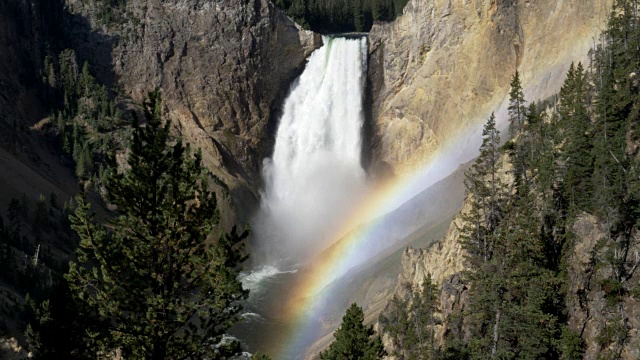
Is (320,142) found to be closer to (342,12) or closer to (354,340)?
(342,12)

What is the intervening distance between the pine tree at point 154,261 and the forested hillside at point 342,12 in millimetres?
87996

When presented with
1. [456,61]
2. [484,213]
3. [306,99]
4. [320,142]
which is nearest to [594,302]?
[484,213]

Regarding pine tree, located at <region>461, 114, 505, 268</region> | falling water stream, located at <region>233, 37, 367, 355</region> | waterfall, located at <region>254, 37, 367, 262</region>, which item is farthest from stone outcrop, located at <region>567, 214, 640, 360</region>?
waterfall, located at <region>254, 37, 367, 262</region>

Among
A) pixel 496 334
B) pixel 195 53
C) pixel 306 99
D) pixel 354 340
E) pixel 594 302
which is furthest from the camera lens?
pixel 306 99

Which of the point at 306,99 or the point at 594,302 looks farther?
the point at 306,99

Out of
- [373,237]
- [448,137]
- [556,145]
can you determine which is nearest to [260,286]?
[373,237]

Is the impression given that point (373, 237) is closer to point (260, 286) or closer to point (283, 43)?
point (260, 286)

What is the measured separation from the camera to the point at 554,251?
3969 centimetres

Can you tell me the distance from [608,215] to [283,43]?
65.3 m

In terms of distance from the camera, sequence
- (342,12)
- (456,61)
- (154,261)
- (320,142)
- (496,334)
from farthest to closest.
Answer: (342,12), (320,142), (456,61), (496,334), (154,261)

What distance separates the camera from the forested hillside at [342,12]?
4006 inches

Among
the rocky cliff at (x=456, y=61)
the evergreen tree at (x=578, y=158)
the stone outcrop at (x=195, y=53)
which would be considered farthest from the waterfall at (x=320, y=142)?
the evergreen tree at (x=578, y=158)

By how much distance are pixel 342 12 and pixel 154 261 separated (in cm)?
9825

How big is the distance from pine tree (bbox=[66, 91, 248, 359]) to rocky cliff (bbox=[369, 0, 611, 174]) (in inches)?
2369
